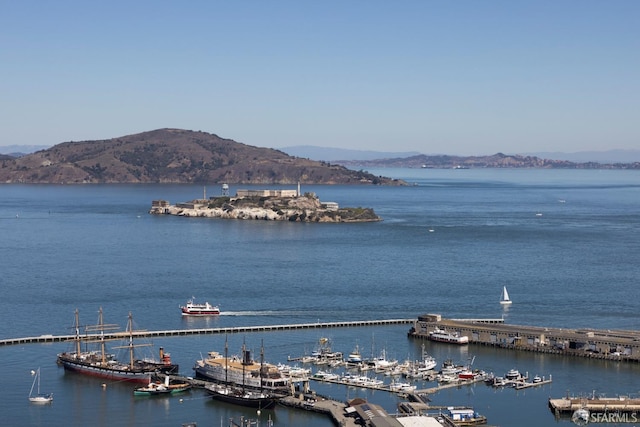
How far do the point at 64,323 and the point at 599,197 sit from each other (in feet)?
366

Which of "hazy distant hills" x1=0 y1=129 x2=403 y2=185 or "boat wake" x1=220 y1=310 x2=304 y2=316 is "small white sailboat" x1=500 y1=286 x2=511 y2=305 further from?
"hazy distant hills" x1=0 y1=129 x2=403 y2=185

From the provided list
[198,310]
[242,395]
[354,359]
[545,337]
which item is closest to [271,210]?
[198,310]

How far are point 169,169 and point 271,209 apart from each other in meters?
99.6

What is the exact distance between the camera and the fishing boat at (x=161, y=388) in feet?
91.1

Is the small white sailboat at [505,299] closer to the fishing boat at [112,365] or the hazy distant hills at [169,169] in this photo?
the fishing boat at [112,365]

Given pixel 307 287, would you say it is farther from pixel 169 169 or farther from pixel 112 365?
pixel 169 169

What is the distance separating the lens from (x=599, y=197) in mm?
138750

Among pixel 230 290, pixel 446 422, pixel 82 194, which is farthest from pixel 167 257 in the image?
pixel 82 194

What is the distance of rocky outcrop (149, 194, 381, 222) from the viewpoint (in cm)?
9019

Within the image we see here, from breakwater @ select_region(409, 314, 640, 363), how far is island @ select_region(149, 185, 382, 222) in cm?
5312

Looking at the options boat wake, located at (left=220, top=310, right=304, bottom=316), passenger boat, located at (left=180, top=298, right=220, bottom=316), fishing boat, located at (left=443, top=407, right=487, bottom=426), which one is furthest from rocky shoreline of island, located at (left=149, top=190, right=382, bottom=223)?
fishing boat, located at (left=443, top=407, right=487, bottom=426)

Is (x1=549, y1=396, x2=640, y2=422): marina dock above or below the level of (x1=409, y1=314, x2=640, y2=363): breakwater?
below

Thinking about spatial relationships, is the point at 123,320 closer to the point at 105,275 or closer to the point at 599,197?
the point at 105,275

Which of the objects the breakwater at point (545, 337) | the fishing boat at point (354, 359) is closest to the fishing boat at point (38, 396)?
the fishing boat at point (354, 359)
